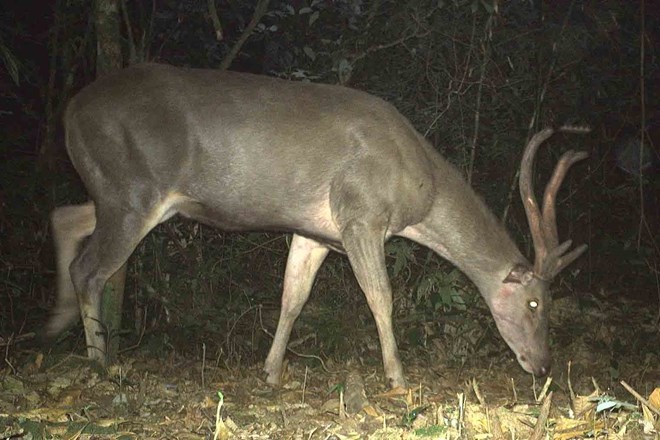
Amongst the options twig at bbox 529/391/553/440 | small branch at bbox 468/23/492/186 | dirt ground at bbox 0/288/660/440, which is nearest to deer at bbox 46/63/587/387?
dirt ground at bbox 0/288/660/440

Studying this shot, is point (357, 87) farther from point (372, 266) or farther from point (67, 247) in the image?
point (67, 247)

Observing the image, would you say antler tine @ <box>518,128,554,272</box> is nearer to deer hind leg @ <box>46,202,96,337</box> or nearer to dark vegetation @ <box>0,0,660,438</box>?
dark vegetation @ <box>0,0,660,438</box>

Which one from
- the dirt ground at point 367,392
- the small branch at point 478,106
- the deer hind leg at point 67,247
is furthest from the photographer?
the small branch at point 478,106

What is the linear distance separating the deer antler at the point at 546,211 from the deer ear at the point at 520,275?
6 centimetres

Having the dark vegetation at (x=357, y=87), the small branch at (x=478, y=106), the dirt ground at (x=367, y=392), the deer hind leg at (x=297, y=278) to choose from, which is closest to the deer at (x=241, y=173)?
the deer hind leg at (x=297, y=278)

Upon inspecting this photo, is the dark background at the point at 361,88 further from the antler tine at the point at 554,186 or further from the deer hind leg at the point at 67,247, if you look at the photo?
the antler tine at the point at 554,186

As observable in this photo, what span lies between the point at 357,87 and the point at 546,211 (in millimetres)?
2552

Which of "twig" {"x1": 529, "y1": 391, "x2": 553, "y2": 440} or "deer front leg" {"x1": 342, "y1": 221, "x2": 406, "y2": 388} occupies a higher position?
"twig" {"x1": 529, "y1": 391, "x2": 553, "y2": 440}

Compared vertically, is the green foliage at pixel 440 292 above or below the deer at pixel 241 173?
below

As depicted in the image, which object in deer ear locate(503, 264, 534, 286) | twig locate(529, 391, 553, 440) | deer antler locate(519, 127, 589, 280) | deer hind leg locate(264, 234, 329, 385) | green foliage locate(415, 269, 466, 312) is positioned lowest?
green foliage locate(415, 269, 466, 312)

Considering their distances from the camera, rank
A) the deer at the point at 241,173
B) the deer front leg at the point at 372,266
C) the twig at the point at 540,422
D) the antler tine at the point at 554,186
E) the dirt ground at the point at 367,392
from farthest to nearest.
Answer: the antler tine at the point at 554,186, the deer front leg at the point at 372,266, the deer at the point at 241,173, the dirt ground at the point at 367,392, the twig at the point at 540,422

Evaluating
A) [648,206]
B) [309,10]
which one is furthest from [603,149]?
[309,10]

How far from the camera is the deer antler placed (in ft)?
22.8

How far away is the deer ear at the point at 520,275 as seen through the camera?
7.38 m
